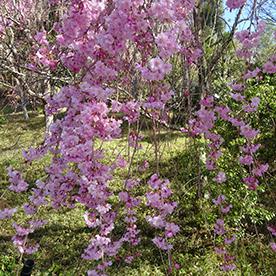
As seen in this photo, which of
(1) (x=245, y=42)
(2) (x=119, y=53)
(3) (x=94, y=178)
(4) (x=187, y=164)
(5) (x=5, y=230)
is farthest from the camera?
(5) (x=5, y=230)

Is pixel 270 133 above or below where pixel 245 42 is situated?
below

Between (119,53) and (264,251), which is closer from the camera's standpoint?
(119,53)

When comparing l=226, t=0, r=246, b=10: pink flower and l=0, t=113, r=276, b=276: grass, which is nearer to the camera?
l=226, t=0, r=246, b=10: pink flower

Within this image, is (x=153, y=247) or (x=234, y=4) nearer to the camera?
(x=234, y=4)

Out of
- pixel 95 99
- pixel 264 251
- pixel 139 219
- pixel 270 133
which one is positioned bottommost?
pixel 139 219

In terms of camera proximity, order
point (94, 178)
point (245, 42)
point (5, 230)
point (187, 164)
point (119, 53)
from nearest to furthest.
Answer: point (119, 53) < point (94, 178) < point (245, 42) < point (187, 164) < point (5, 230)

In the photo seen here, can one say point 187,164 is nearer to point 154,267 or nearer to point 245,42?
point 154,267

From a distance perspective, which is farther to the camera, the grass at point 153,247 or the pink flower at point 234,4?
the grass at point 153,247

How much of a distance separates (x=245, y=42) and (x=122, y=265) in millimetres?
3415

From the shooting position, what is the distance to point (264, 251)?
505 centimetres

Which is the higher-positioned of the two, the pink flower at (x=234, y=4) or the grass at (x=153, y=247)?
the pink flower at (x=234, y=4)

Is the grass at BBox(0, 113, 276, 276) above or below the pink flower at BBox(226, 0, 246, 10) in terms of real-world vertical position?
below

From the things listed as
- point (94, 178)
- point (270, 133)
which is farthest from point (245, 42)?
point (270, 133)

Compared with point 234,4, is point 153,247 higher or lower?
lower
